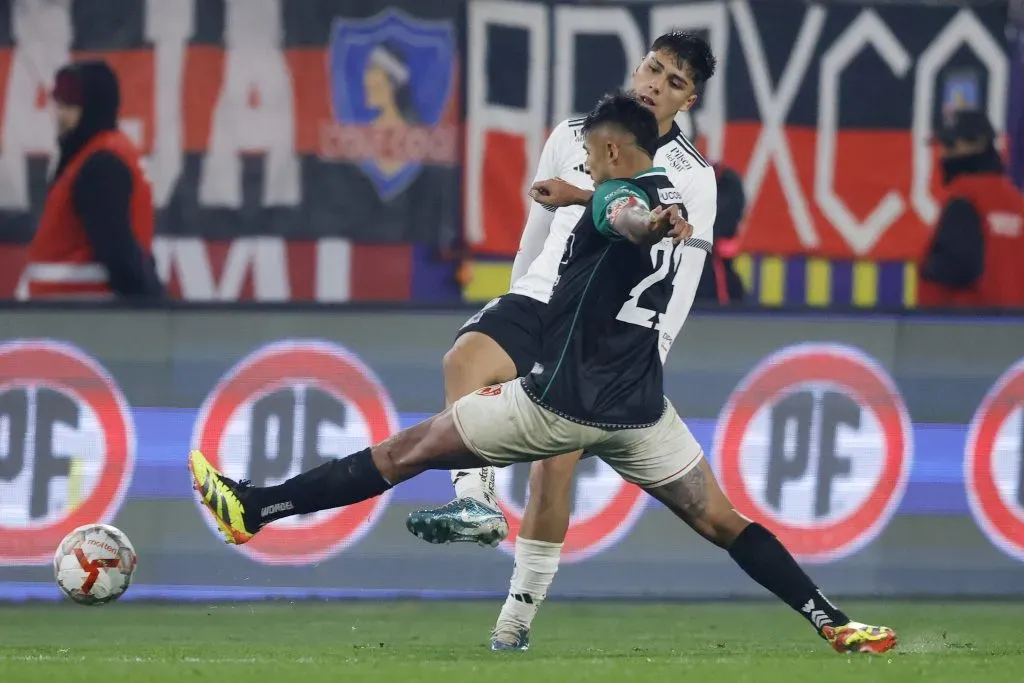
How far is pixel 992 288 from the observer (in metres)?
10.9

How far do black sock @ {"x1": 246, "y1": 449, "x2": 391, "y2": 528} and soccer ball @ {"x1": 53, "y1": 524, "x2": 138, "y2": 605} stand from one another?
937 millimetres

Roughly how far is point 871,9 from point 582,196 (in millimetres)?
5375

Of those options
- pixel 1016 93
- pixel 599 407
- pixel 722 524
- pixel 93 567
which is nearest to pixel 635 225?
pixel 599 407

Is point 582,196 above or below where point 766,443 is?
above

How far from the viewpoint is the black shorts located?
6.80m

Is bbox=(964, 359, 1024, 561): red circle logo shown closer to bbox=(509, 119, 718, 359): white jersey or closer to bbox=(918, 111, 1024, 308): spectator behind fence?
bbox=(918, 111, 1024, 308): spectator behind fence

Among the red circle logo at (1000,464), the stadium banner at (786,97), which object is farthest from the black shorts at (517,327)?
the stadium banner at (786,97)

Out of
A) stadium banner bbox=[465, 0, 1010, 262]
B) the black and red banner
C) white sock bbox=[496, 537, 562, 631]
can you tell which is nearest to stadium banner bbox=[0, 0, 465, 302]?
the black and red banner

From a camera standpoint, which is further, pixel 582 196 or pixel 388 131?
pixel 388 131

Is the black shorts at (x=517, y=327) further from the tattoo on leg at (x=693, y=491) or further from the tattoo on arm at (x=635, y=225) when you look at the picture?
the tattoo on arm at (x=635, y=225)

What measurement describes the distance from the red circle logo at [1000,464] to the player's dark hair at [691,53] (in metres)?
A: 2.48

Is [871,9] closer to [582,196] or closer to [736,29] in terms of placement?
[736,29]

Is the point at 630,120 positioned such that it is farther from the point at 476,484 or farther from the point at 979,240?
the point at 979,240

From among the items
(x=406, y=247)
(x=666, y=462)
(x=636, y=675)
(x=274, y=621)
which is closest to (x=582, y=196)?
(x=666, y=462)
